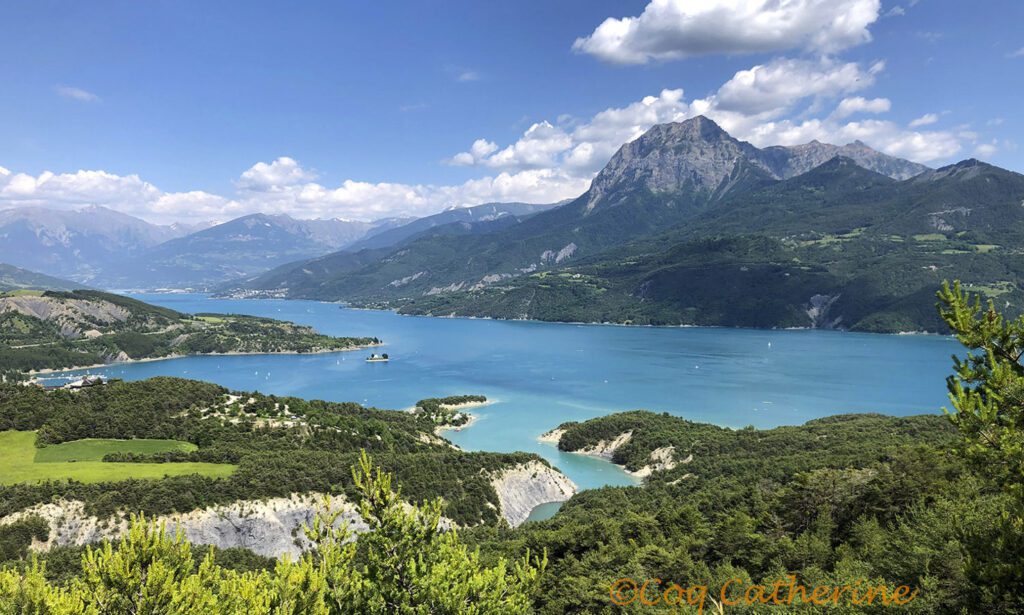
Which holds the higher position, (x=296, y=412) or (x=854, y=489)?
(x=854, y=489)

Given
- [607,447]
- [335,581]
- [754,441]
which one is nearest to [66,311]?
[607,447]

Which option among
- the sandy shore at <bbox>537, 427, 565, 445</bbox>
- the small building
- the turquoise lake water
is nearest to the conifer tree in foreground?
the turquoise lake water

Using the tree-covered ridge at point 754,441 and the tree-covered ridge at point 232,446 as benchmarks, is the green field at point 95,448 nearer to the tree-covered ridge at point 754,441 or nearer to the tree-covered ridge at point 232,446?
the tree-covered ridge at point 232,446

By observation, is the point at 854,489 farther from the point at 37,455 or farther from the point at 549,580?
the point at 37,455

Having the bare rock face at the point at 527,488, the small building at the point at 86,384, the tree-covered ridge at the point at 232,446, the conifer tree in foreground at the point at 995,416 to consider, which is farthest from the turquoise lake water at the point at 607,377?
the conifer tree in foreground at the point at 995,416

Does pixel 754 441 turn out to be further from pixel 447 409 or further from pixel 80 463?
pixel 80 463

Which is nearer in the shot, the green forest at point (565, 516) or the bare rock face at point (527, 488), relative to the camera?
the green forest at point (565, 516)

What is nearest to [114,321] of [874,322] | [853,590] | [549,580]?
[549,580]
